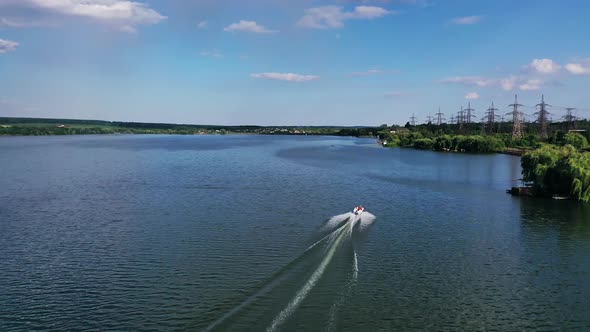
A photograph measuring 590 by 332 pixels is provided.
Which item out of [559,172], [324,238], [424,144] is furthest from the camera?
[424,144]

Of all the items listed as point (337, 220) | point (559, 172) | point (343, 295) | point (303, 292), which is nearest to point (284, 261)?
point (303, 292)

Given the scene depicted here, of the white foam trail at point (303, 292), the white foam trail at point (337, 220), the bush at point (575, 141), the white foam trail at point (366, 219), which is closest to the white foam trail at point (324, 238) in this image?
the white foam trail at point (303, 292)

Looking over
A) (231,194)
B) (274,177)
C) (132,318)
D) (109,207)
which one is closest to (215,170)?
(274,177)

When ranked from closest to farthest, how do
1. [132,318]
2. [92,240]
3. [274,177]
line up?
1. [132,318]
2. [92,240]
3. [274,177]

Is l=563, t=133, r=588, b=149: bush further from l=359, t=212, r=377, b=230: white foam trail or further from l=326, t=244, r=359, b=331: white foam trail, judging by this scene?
l=326, t=244, r=359, b=331: white foam trail

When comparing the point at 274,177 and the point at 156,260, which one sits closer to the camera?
the point at 156,260

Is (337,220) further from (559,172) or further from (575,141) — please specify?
(575,141)

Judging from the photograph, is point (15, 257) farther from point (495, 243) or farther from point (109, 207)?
point (495, 243)

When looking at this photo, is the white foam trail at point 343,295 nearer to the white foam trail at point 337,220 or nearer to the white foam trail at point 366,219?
the white foam trail at point 337,220
